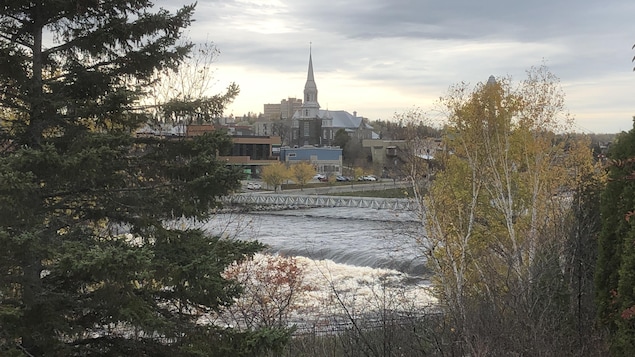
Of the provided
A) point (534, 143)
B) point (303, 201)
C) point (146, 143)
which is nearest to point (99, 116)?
point (146, 143)

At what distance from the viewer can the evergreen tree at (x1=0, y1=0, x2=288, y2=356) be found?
6.17m

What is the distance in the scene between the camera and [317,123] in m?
122

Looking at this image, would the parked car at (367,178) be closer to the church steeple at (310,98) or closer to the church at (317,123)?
the church at (317,123)

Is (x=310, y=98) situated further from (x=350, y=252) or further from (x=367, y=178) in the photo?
(x=350, y=252)

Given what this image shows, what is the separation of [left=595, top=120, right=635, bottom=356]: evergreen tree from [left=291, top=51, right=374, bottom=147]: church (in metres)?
107

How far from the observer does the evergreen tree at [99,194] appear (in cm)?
617

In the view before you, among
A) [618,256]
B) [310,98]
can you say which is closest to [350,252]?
[618,256]

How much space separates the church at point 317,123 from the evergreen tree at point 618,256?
10737 centimetres

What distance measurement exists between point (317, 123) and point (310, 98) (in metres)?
9.04

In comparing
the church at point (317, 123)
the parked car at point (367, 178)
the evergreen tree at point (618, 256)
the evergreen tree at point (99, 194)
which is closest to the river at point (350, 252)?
the evergreen tree at point (618, 256)

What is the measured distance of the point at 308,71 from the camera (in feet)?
429

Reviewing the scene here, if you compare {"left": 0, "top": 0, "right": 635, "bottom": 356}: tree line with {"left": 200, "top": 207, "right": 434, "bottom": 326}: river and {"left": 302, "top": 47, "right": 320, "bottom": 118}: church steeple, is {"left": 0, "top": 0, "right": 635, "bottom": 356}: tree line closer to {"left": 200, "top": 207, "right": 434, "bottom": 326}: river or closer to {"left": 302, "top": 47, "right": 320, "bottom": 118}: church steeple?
{"left": 200, "top": 207, "right": 434, "bottom": 326}: river

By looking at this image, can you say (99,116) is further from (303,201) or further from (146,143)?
(303,201)

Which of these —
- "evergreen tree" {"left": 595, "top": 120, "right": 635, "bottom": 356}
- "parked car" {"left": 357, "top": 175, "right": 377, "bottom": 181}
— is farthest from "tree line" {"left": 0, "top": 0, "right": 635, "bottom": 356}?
"parked car" {"left": 357, "top": 175, "right": 377, "bottom": 181}
